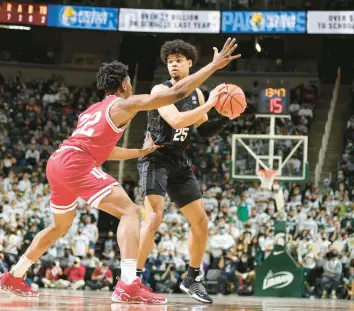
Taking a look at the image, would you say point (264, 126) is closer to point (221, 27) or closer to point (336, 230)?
point (221, 27)

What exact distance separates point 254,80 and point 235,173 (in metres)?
10.9

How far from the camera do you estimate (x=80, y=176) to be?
6.57 metres

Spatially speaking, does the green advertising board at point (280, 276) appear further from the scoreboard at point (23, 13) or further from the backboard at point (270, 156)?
the scoreboard at point (23, 13)

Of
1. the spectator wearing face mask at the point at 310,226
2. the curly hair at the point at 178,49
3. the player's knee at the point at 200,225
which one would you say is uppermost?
the curly hair at the point at 178,49

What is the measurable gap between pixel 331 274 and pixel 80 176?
36.4ft

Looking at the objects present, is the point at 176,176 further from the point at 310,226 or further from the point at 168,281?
the point at 310,226

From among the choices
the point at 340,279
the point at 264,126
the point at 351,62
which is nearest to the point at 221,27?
the point at 264,126

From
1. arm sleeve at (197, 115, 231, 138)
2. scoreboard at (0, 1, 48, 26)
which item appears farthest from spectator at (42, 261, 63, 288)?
scoreboard at (0, 1, 48, 26)

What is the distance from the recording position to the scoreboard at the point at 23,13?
25062 millimetres

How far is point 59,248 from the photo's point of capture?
58.4 ft

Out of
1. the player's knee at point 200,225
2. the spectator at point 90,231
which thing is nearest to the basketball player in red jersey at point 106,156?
the player's knee at point 200,225

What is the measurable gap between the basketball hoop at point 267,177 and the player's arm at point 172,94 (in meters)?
11.1

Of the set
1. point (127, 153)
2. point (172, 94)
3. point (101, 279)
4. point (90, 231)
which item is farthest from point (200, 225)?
point (90, 231)

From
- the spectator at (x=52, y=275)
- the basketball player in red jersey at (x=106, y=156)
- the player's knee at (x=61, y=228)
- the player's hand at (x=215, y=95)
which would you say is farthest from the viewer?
the spectator at (x=52, y=275)
